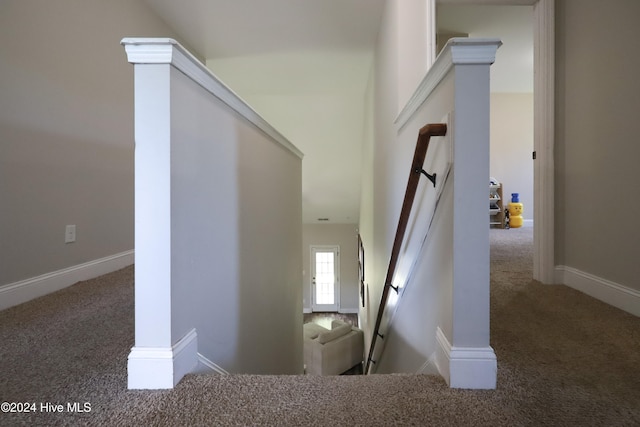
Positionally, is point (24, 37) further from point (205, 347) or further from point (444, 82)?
point (444, 82)

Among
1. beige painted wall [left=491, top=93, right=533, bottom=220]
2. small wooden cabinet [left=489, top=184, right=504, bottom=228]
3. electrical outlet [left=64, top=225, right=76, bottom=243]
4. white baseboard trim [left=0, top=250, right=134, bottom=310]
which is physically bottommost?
white baseboard trim [left=0, top=250, right=134, bottom=310]

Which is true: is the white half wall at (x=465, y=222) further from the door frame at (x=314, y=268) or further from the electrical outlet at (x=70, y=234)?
the door frame at (x=314, y=268)

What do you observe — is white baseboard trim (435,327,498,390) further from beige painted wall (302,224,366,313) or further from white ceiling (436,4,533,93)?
beige painted wall (302,224,366,313)

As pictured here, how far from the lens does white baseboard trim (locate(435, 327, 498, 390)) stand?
1033 millimetres

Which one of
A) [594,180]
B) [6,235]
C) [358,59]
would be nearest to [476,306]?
[594,180]

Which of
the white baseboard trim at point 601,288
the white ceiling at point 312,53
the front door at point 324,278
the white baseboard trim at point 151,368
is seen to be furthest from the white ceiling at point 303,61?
the white baseboard trim at point 151,368

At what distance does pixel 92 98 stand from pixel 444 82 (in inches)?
94.5

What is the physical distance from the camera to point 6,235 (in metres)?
1.65

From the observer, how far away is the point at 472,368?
1.04 m

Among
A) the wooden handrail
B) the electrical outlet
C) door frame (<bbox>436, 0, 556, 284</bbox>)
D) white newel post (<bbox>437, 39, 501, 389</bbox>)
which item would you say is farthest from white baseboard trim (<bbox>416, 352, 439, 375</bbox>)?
the electrical outlet

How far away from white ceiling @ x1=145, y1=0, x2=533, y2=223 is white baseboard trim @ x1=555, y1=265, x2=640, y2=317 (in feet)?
8.76

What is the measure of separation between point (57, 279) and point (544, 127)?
334 cm

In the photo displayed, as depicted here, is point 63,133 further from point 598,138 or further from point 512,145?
point 512,145

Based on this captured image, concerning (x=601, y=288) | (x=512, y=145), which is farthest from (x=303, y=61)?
(x=512, y=145)
